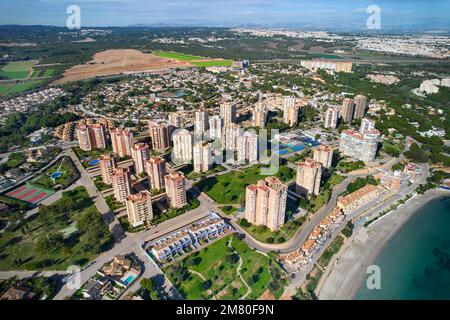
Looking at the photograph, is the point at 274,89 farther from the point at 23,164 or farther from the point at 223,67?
the point at 23,164

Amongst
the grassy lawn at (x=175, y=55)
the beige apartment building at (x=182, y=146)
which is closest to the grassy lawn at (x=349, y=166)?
the beige apartment building at (x=182, y=146)

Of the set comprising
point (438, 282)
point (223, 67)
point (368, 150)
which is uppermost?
point (223, 67)

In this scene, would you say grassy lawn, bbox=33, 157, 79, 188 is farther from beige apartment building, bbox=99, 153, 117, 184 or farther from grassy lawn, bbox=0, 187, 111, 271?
grassy lawn, bbox=0, 187, 111, 271

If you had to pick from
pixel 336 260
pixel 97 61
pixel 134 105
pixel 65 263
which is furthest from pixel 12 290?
pixel 97 61

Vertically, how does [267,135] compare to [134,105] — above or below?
below

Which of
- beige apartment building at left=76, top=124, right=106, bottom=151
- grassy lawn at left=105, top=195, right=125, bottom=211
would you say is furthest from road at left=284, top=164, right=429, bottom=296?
beige apartment building at left=76, top=124, right=106, bottom=151

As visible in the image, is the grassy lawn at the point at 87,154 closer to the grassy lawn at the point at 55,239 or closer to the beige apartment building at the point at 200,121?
the grassy lawn at the point at 55,239
